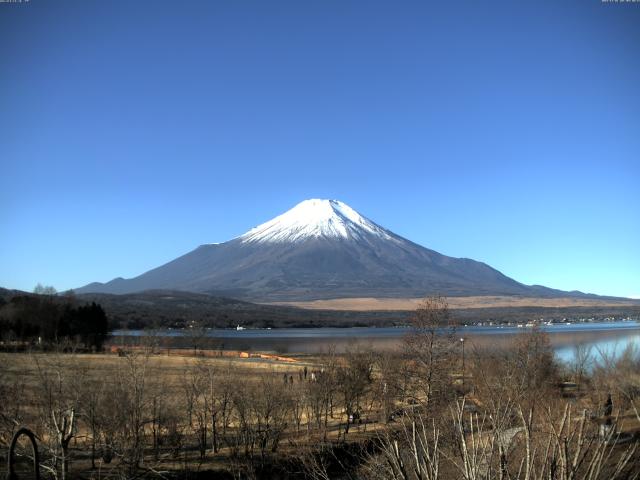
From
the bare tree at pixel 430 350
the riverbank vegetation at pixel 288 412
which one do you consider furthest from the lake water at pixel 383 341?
the bare tree at pixel 430 350

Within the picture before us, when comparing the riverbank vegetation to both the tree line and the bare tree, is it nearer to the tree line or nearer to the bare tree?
the bare tree

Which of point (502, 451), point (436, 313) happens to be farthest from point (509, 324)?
point (502, 451)

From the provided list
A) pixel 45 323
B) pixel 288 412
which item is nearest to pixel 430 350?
pixel 288 412

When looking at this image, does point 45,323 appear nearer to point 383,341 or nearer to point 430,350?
point 383,341

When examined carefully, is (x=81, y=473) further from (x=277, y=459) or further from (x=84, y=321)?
(x=84, y=321)

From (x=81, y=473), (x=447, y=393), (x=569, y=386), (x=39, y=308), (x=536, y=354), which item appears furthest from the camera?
(x=39, y=308)

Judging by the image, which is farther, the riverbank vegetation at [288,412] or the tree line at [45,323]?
the tree line at [45,323]

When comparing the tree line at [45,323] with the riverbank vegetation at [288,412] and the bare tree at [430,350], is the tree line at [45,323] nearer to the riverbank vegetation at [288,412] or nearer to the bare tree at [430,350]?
the riverbank vegetation at [288,412]

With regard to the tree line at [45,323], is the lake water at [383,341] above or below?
below

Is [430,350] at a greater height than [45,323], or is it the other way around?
[45,323]

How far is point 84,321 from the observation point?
9031cm

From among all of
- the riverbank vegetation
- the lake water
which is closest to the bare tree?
the riverbank vegetation

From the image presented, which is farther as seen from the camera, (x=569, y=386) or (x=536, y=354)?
(x=569, y=386)

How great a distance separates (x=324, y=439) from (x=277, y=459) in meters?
2.30
